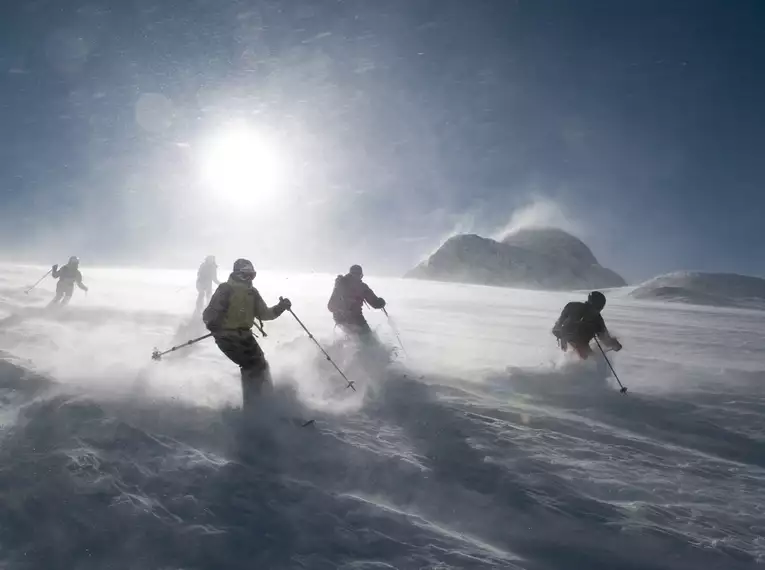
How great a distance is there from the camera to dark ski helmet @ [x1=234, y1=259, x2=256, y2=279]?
710 cm

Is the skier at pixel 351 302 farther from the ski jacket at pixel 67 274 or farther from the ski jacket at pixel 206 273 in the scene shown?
the ski jacket at pixel 67 274

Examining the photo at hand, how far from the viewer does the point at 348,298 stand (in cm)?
1120

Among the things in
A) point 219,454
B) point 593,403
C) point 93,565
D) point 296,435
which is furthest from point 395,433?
point 593,403

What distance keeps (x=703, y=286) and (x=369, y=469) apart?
196838 mm

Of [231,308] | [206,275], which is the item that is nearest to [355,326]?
[231,308]

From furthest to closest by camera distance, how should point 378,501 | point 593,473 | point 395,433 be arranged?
point 395,433 < point 593,473 < point 378,501

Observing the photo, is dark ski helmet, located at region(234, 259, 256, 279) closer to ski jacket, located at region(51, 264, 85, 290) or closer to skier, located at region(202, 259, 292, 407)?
skier, located at region(202, 259, 292, 407)

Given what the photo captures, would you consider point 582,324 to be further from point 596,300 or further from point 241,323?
point 241,323

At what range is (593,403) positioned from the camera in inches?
342

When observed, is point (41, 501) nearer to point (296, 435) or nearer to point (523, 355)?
point (296, 435)

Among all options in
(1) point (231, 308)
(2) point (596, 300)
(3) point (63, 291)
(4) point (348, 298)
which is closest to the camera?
(1) point (231, 308)

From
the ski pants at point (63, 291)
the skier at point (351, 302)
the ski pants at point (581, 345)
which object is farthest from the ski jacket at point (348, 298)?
the ski pants at point (63, 291)

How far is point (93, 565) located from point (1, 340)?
11.4 m

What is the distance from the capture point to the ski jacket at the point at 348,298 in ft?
36.6
